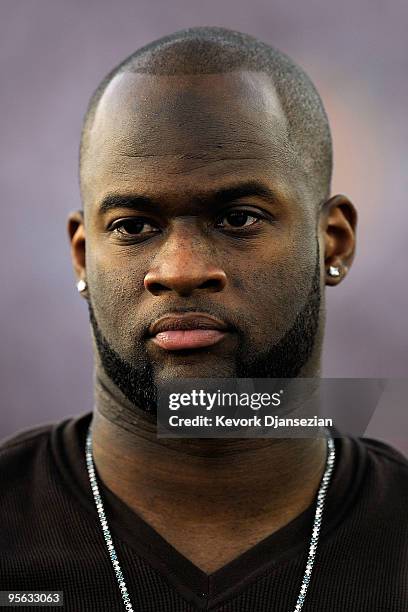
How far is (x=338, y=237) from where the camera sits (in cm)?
261

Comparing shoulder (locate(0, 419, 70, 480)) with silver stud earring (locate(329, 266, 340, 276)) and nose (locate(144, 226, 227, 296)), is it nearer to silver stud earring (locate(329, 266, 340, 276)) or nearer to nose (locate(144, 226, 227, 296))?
nose (locate(144, 226, 227, 296))

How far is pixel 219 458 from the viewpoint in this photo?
2379 mm

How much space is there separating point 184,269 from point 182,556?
1.98 ft

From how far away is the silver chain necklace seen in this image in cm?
226

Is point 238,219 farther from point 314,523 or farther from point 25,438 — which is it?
point 25,438

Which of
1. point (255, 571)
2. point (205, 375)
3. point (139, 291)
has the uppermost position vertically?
point (139, 291)

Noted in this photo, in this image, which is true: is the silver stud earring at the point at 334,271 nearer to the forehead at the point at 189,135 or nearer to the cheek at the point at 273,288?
the cheek at the point at 273,288

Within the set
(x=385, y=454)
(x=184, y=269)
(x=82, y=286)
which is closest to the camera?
(x=184, y=269)

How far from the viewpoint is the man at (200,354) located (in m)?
2.24

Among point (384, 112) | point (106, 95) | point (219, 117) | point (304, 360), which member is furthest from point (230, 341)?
point (384, 112)

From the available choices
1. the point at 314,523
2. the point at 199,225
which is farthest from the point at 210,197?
the point at 314,523

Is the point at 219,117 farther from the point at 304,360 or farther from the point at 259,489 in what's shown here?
the point at 259,489

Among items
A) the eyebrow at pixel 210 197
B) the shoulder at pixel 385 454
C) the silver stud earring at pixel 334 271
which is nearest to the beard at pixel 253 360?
the silver stud earring at pixel 334 271

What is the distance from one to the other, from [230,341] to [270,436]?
0.94 ft
